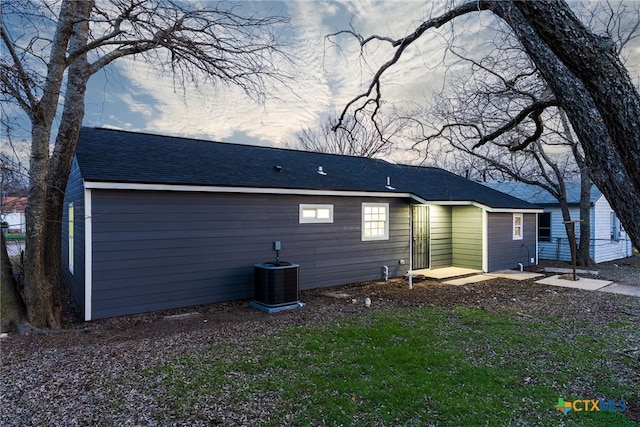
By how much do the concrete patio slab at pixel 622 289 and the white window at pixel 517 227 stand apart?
3.34 metres

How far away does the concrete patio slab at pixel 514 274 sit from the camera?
10.3 meters

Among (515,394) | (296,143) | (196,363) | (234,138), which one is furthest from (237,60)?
(296,143)

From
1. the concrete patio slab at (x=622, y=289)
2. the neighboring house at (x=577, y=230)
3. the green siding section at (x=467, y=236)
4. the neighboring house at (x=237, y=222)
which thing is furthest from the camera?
the neighboring house at (x=577, y=230)

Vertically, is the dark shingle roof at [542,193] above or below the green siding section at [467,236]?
above

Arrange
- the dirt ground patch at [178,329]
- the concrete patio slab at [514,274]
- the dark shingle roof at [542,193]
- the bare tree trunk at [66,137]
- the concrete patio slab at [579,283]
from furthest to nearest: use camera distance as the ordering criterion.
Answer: the dark shingle roof at [542,193], the concrete patio slab at [514,274], the concrete patio slab at [579,283], the bare tree trunk at [66,137], the dirt ground patch at [178,329]

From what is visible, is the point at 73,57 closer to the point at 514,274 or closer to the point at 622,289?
the point at 514,274

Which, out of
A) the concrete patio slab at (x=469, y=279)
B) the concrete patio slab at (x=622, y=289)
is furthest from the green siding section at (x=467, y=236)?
the concrete patio slab at (x=622, y=289)

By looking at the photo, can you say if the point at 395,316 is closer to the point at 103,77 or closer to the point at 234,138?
the point at 103,77

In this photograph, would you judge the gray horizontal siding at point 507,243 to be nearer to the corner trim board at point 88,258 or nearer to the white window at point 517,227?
the white window at point 517,227

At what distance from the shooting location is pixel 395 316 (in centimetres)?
611

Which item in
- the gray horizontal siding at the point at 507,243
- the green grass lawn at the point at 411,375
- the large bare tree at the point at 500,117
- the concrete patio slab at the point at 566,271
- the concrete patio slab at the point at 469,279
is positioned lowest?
the concrete patio slab at the point at 566,271

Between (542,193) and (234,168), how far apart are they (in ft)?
49.1

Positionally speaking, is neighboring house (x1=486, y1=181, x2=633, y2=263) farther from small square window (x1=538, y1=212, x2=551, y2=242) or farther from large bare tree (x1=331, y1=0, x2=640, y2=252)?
large bare tree (x1=331, y1=0, x2=640, y2=252)

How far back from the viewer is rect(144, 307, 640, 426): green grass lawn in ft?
9.96
